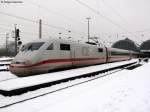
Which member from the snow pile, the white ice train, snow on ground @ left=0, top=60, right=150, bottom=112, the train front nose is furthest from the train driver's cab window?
the snow pile

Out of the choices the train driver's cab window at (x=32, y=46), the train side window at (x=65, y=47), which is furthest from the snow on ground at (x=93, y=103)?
the train side window at (x=65, y=47)

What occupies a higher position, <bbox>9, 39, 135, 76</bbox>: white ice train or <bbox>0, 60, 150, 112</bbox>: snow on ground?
<bbox>9, 39, 135, 76</bbox>: white ice train

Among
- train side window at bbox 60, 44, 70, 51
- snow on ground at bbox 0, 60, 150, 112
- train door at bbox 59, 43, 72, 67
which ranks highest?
train side window at bbox 60, 44, 70, 51

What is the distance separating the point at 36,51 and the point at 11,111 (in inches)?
253

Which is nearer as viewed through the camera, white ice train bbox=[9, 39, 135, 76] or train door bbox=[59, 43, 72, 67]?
white ice train bbox=[9, 39, 135, 76]

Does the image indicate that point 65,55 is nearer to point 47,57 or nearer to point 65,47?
point 65,47

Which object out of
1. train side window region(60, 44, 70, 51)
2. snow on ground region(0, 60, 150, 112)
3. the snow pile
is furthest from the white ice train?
the snow pile

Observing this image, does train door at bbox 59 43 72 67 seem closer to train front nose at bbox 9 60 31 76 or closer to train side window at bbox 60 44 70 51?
train side window at bbox 60 44 70 51

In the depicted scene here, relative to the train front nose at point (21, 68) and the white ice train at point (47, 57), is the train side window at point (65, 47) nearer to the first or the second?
the white ice train at point (47, 57)

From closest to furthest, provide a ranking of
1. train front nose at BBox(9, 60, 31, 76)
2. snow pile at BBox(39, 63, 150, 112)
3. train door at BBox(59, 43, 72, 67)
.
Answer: snow pile at BBox(39, 63, 150, 112)
train front nose at BBox(9, 60, 31, 76)
train door at BBox(59, 43, 72, 67)

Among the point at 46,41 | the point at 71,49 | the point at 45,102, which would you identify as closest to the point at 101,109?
the point at 45,102

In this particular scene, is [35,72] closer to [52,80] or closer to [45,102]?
[52,80]

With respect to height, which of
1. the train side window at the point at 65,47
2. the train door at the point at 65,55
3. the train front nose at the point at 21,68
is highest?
the train side window at the point at 65,47

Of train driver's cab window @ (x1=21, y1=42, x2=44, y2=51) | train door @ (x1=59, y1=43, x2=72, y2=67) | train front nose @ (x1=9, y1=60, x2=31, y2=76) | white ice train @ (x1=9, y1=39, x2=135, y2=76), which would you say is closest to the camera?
train front nose @ (x1=9, y1=60, x2=31, y2=76)
